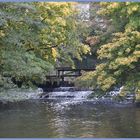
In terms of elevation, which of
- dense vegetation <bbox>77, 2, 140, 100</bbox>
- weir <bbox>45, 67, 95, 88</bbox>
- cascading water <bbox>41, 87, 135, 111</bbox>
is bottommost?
cascading water <bbox>41, 87, 135, 111</bbox>

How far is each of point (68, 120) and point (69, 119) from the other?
22 centimetres

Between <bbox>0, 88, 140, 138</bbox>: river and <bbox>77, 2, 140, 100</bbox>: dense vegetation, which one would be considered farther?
<bbox>0, 88, 140, 138</bbox>: river

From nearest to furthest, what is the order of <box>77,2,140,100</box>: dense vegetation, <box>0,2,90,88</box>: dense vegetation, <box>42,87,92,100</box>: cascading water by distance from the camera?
<box>77,2,140,100</box>: dense vegetation → <box>0,2,90,88</box>: dense vegetation → <box>42,87,92,100</box>: cascading water

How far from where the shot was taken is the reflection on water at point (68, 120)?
13086mm

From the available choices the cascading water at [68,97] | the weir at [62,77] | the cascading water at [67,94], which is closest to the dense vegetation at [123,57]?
the cascading water at [68,97]

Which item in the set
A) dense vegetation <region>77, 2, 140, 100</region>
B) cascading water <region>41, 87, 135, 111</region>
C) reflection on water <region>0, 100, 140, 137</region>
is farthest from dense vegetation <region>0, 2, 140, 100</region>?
cascading water <region>41, 87, 135, 111</region>

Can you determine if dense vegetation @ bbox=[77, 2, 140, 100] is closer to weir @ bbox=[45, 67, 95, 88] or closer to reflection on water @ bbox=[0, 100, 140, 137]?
reflection on water @ bbox=[0, 100, 140, 137]

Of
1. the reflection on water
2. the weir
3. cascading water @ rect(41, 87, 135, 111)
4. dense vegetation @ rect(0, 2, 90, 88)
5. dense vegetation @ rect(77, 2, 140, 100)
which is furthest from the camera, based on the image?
the weir

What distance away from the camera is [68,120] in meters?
15.4

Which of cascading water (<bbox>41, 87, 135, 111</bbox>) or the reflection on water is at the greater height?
cascading water (<bbox>41, 87, 135, 111</bbox>)

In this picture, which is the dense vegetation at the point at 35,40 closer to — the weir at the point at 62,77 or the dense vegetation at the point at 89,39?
the dense vegetation at the point at 89,39

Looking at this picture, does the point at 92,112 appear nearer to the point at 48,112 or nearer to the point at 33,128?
the point at 48,112

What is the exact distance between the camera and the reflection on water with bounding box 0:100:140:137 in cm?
1309

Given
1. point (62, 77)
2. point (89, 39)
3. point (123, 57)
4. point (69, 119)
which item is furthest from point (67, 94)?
point (123, 57)
